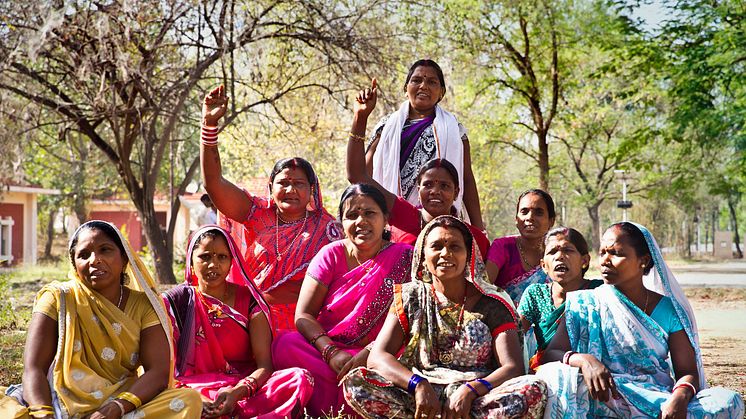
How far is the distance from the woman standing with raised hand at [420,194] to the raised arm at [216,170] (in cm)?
76

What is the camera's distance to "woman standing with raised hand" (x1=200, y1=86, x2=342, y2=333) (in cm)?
491

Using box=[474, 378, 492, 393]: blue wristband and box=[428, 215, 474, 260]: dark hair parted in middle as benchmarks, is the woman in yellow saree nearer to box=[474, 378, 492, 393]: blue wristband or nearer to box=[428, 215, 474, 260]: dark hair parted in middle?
box=[474, 378, 492, 393]: blue wristband

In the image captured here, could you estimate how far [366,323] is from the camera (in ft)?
14.6

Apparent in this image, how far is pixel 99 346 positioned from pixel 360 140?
7.11 ft

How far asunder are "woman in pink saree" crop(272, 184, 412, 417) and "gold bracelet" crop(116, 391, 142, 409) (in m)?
0.89

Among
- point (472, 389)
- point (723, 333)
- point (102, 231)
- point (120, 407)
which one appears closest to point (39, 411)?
point (120, 407)

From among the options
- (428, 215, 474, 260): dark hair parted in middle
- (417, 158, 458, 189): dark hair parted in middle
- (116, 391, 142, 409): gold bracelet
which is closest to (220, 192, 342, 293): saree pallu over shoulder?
(417, 158, 458, 189): dark hair parted in middle

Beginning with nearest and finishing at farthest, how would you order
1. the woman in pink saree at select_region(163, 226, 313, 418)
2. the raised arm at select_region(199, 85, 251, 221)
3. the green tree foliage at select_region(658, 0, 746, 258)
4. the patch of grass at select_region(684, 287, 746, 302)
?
the woman in pink saree at select_region(163, 226, 313, 418)
the raised arm at select_region(199, 85, 251, 221)
the green tree foliage at select_region(658, 0, 746, 258)
the patch of grass at select_region(684, 287, 746, 302)

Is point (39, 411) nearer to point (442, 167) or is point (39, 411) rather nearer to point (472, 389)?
point (472, 389)

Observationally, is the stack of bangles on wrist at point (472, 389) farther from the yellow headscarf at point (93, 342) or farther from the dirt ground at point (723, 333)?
the dirt ground at point (723, 333)

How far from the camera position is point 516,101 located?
68.1 feet

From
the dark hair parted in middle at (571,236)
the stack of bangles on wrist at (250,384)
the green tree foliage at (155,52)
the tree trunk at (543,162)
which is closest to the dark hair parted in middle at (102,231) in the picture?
the stack of bangles on wrist at (250,384)

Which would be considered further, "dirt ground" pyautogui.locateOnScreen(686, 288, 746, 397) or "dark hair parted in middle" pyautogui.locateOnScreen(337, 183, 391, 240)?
"dirt ground" pyautogui.locateOnScreen(686, 288, 746, 397)

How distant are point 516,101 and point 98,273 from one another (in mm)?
17972
